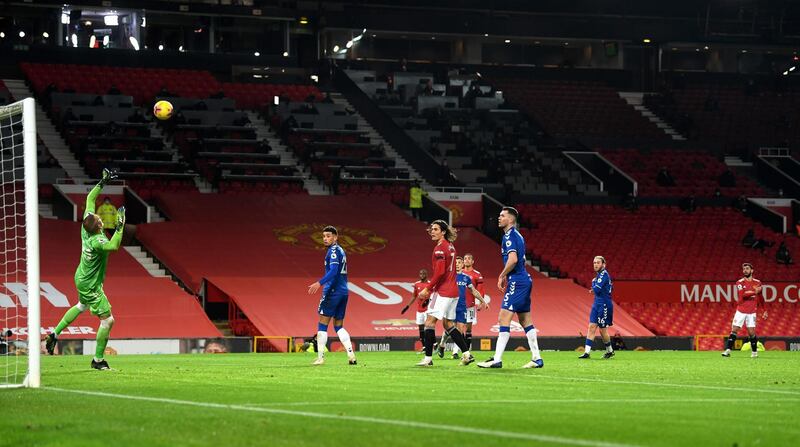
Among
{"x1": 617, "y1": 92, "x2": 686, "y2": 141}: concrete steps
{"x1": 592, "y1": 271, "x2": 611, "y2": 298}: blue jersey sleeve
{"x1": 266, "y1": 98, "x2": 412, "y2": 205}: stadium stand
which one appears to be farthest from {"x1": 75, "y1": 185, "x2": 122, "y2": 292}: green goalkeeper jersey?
{"x1": 617, "y1": 92, "x2": 686, "y2": 141}: concrete steps

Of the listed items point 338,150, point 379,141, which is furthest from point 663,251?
point 379,141

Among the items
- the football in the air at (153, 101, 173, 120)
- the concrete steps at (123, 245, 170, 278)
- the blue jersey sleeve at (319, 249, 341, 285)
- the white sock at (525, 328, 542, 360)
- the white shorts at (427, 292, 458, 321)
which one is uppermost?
the football in the air at (153, 101, 173, 120)

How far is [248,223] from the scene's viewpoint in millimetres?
46125

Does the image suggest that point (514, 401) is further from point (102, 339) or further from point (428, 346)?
point (428, 346)

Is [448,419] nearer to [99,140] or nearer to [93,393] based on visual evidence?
[93,393]

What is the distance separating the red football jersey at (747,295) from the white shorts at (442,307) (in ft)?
41.7

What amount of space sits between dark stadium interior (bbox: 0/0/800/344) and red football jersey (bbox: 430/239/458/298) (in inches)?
618

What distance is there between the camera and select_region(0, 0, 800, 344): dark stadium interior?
155 ft

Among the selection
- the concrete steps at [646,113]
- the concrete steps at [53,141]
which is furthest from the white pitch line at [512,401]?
the concrete steps at [646,113]

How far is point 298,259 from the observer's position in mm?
43875

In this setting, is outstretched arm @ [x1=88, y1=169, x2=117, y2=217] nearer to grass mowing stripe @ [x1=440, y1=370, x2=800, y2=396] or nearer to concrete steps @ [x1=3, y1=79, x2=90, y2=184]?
grass mowing stripe @ [x1=440, y1=370, x2=800, y2=396]

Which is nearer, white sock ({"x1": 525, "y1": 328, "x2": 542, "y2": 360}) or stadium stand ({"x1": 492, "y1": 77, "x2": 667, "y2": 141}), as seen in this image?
white sock ({"x1": 525, "y1": 328, "x2": 542, "y2": 360})

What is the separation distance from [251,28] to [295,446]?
2316 inches

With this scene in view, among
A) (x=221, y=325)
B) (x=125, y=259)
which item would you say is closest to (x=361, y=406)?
(x=221, y=325)
